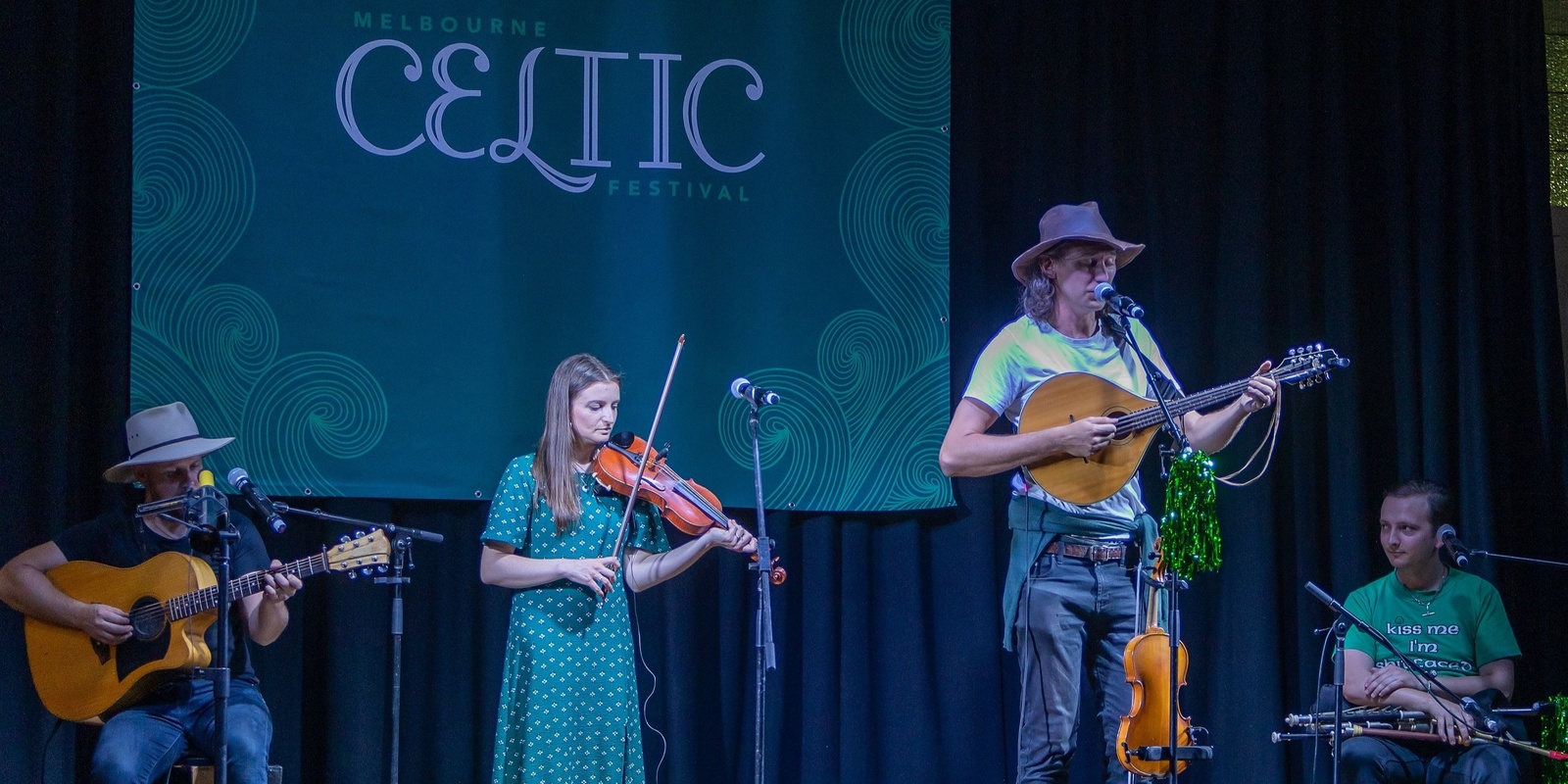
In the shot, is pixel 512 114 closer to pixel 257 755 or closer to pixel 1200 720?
pixel 257 755

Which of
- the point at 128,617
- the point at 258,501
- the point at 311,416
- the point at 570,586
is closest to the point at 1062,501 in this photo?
the point at 570,586

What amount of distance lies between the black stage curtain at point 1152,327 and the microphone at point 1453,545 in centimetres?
68

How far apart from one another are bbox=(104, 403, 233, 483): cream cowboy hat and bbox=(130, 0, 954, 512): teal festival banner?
1.05 feet

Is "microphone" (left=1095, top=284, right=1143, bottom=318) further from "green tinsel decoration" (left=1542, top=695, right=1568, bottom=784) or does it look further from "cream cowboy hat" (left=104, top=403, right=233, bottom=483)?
"cream cowboy hat" (left=104, top=403, right=233, bottom=483)

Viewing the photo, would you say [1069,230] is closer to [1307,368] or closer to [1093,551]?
[1307,368]

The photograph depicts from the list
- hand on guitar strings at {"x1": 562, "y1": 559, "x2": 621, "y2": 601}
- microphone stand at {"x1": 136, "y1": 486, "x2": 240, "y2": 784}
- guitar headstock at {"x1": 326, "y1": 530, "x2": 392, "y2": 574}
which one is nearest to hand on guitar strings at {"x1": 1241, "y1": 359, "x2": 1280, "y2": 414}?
hand on guitar strings at {"x1": 562, "y1": 559, "x2": 621, "y2": 601}

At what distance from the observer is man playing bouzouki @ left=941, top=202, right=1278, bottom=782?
155 inches

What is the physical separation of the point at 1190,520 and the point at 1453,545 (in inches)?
57.2

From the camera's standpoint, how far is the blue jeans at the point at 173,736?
3.89 metres

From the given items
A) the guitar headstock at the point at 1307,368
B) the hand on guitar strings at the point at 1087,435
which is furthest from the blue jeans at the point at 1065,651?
the guitar headstock at the point at 1307,368

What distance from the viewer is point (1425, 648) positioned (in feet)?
15.3

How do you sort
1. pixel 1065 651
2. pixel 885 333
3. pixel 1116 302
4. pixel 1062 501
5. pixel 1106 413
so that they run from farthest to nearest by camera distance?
pixel 885 333 → pixel 1106 413 → pixel 1062 501 → pixel 1065 651 → pixel 1116 302

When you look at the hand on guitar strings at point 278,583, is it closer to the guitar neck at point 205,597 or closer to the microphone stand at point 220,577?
the guitar neck at point 205,597

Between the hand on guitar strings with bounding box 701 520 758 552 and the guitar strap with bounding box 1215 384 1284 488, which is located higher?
the guitar strap with bounding box 1215 384 1284 488
